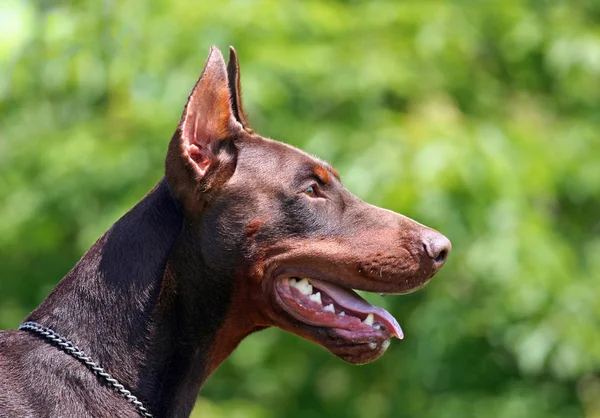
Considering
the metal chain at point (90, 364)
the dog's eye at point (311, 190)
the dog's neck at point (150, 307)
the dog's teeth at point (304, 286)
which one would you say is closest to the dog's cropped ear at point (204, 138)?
the dog's neck at point (150, 307)

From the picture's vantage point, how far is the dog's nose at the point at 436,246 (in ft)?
13.5

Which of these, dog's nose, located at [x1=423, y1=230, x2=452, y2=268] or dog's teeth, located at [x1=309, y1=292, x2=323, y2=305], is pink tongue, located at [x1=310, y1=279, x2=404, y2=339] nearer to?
dog's teeth, located at [x1=309, y1=292, x2=323, y2=305]

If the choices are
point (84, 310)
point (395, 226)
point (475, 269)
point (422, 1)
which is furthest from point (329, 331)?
point (422, 1)

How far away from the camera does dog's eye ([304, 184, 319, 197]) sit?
419cm

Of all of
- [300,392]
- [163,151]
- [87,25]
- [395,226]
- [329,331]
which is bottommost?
[300,392]

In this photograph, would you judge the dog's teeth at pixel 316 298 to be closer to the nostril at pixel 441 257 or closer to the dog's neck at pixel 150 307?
the dog's neck at pixel 150 307

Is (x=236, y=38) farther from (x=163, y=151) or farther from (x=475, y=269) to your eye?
(x=475, y=269)

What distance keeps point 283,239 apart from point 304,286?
0.70 feet

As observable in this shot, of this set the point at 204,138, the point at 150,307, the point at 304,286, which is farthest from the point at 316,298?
the point at 204,138

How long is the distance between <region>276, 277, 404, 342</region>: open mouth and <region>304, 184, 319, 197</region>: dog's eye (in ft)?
1.18

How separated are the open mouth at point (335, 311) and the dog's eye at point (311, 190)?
1.18ft

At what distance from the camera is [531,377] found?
9219mm

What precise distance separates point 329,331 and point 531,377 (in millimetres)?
5626

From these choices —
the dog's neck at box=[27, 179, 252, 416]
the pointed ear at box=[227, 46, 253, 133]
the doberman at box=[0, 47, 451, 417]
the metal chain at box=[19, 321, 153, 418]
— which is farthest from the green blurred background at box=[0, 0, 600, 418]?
the metal chain at box=[19, 321, 153, 418]
